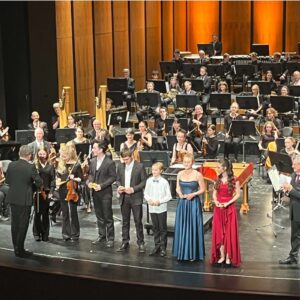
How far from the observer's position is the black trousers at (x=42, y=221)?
31.2ft

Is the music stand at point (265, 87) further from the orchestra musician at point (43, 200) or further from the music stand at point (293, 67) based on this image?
the orchestra musician at point (43, 200)

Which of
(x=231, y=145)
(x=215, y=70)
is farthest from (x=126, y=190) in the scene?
(x=215, y=70)

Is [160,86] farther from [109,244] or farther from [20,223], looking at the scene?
[20,223]

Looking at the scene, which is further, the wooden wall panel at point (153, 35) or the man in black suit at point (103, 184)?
the wooden wall panel at point (153, 35)

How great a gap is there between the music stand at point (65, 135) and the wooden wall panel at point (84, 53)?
208 inches

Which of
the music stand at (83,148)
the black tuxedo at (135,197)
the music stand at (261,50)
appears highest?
the music stand at (261,50)

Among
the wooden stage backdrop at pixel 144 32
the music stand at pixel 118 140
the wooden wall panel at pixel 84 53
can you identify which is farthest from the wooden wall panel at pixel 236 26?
the music stand at pixel 118 140

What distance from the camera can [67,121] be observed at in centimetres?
1359

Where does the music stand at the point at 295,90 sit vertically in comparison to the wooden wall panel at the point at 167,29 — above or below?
below

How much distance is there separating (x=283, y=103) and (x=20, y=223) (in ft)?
22.8

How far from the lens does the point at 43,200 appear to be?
373 inches

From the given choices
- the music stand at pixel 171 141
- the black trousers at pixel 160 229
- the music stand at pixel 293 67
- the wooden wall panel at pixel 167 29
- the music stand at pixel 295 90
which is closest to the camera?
the black trousers at pixel 160 229

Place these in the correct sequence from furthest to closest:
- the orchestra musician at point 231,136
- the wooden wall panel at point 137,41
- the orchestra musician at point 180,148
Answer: the wooden wall panel at point 137,41
the orchestra musician at point 231,136
the orchestra musician at point 180,148

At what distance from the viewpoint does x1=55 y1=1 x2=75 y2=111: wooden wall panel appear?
16359 mm
